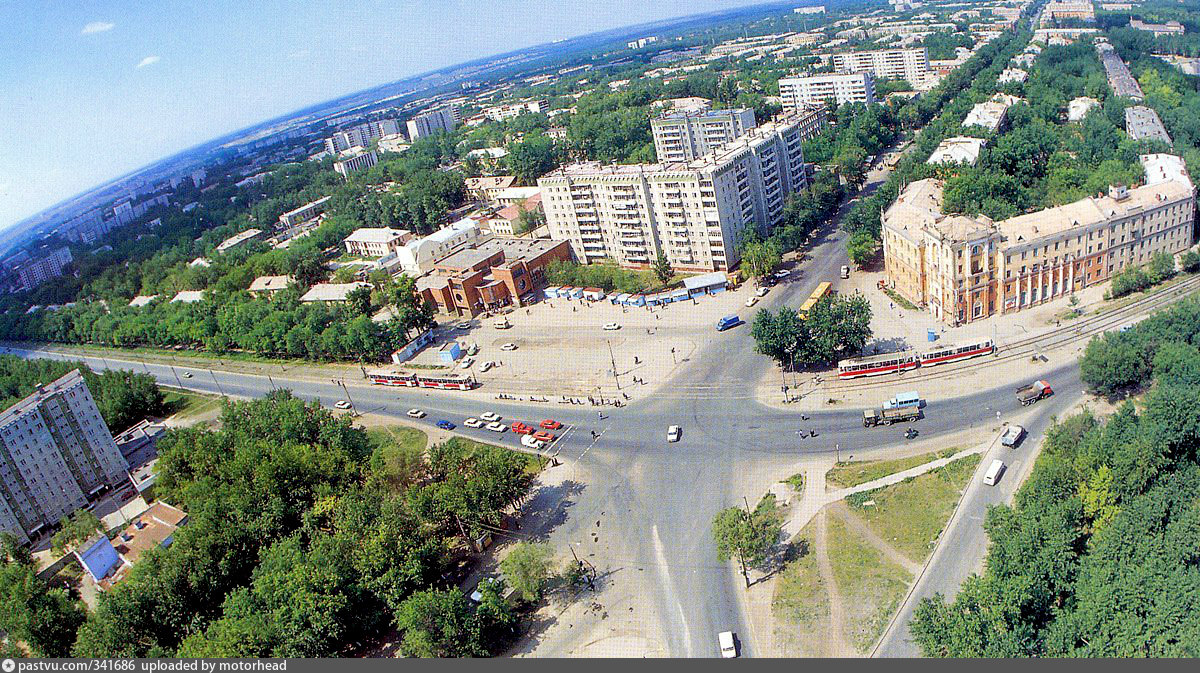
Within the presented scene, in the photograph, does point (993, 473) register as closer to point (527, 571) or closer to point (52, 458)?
point (527, 571)

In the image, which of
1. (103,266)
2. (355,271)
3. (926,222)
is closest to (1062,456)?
(926,222)

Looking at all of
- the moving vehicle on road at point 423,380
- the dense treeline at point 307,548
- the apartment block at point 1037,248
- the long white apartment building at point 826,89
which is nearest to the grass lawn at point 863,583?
the dense treeline at point 307,548

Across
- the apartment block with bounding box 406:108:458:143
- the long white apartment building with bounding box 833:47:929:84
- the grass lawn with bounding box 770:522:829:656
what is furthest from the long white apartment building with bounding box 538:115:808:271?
the apartment block with bounding box 406:108:458:143

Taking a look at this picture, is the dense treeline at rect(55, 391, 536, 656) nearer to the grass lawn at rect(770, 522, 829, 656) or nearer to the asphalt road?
the asphalt road

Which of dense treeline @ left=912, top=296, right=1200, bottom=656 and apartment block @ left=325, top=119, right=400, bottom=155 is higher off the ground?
apartment block @ left=325, top=119, right=400, bottom=155

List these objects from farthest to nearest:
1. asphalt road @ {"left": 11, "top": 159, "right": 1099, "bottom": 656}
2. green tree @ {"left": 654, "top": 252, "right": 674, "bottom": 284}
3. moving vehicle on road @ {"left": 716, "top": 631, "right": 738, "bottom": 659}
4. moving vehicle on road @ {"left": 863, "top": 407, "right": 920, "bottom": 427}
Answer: green tree @ {"left": 654, "top": 252, "right": 674, "bottom": 284}
moving vehicle on road @ {"left": 863, "top": 407, "right": 920, "bottom": 427}
asphalt road @ {"left": 11, "top": 159, "right": 1099, "bottom": 656}
moving vehicle on road @ {"left": 716, "top": 631, "right": 738, "bottom": 659}

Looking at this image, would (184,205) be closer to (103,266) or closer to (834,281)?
(103,266)
